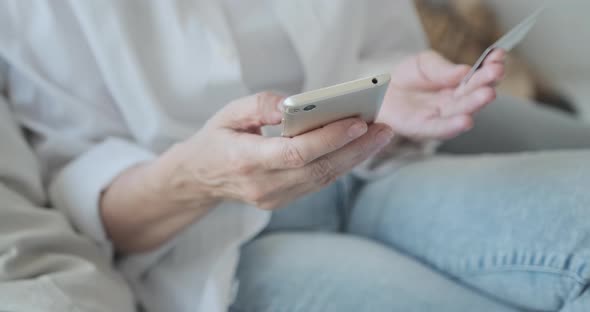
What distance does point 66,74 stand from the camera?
55cm

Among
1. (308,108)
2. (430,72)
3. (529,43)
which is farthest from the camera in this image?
(529,43)

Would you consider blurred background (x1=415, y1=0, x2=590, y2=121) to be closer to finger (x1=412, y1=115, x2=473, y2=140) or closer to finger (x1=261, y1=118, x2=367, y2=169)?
finger (x1=412, y1=115, x2=473, y2=140)

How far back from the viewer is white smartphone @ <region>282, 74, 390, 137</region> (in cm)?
31

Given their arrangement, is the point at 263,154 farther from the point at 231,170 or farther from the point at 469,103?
the point at 469,103

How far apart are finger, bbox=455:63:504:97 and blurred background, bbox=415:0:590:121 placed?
710 mm

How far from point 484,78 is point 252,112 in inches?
9.2

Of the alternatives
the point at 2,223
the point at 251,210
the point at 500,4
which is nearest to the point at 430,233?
the point at 251,210

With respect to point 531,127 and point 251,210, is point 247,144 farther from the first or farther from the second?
point 531,127

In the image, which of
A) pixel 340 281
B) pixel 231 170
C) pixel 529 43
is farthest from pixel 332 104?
pixel 529 43

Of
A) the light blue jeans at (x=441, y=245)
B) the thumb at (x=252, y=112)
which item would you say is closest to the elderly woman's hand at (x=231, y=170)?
the thumb at (x=252, y=112)

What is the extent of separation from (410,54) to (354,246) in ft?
Answer: 1.04

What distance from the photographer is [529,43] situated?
1288mm

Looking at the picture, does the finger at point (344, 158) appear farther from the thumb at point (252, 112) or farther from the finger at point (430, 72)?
the finger at point (430, 72)

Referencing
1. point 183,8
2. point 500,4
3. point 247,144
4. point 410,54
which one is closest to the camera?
point 247,144
